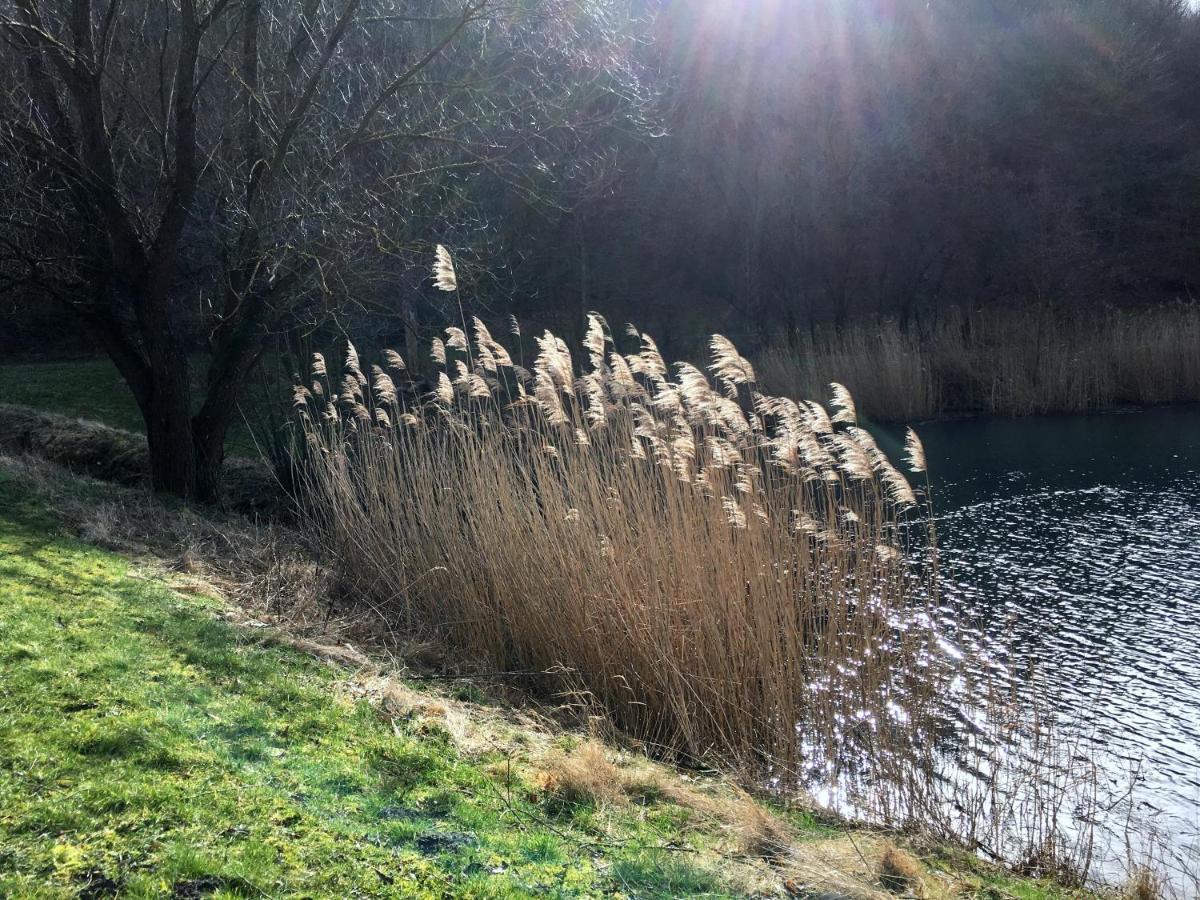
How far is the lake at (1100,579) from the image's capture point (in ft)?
16.5

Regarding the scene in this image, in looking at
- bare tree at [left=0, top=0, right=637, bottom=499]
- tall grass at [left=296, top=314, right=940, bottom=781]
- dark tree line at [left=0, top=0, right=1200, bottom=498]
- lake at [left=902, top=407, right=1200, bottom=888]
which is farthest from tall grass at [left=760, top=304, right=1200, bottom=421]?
tall grass at [left=296, top=314, right=940, bottom=781]

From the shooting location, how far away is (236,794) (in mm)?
2682

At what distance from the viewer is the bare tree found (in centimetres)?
700

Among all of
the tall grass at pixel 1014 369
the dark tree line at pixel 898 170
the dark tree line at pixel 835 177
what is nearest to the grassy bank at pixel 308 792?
the dark tree line at pixel 835 177

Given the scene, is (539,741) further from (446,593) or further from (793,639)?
(446,593)

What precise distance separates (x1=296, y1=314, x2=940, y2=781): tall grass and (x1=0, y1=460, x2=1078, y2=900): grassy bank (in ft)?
1.88

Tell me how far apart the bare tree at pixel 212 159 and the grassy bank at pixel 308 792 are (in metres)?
3.54

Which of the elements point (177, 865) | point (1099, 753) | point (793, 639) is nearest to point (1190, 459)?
point (1099, 753)

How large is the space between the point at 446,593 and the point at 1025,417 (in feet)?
41.4

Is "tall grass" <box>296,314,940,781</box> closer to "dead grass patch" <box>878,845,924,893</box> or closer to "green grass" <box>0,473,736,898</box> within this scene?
"dead grass patch" <box>878,845,924,893</box>

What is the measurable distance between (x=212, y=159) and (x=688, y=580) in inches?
200

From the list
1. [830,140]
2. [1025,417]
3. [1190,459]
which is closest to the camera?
[1190,459]

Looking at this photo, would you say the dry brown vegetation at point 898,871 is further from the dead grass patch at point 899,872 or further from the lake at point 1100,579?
the lake at point 1100,579

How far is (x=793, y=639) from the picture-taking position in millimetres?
4938
